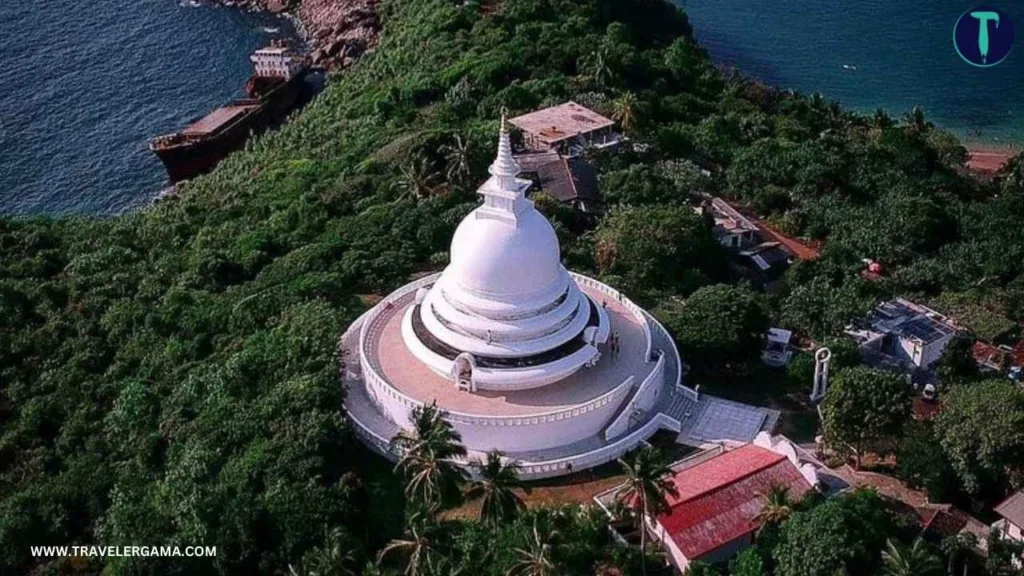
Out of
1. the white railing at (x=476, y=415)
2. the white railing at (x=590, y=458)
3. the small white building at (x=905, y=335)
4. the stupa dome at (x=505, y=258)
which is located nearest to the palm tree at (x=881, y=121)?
the small white building at (x=905, y=335)

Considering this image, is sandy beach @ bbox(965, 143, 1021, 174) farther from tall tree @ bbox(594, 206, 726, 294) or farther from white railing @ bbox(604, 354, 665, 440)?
white railing @ bbox(604, 354, 665, 440)

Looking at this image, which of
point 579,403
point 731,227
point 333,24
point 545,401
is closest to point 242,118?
point 333,24

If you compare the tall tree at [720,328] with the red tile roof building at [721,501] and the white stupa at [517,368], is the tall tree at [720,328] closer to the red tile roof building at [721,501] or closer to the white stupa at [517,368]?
the white stupa at [517,368]

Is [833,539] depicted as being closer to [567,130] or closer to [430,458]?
[430,458]

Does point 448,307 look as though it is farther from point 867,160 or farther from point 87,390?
point 867,160

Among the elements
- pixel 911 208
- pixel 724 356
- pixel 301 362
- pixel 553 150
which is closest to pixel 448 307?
pixel 301 362

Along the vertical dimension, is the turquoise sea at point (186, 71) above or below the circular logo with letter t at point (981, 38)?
below

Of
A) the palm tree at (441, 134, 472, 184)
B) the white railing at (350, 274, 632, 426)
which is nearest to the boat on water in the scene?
the palm tree at (441, 134, 472, 184)
